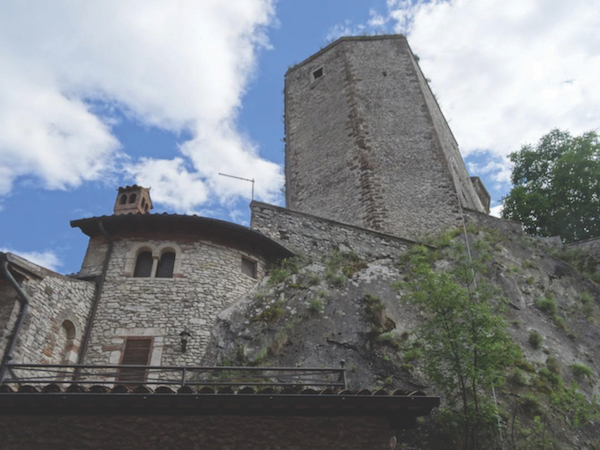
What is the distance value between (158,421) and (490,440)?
5.63 m

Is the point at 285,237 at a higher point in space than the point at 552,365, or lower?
higher

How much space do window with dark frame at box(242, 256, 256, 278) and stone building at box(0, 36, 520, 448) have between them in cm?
3

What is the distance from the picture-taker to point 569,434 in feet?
30.9

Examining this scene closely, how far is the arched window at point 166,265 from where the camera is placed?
12320 mm

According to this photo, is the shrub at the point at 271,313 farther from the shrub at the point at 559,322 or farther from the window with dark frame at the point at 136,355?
the shrub at the point at 559,322

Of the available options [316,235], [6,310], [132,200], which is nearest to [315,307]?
[316,235]

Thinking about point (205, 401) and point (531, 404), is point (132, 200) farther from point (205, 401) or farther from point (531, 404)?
point (531, 404)

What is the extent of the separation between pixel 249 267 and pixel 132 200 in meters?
5.67

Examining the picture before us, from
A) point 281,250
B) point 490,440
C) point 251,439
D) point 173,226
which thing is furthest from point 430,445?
point 173,226

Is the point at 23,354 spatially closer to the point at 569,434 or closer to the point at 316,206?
the point at 569,434

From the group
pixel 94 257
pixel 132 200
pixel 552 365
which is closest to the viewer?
pixel 552 365

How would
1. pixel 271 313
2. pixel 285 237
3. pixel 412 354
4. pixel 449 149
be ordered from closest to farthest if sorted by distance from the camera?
pixel 412 354
pixel 271 313
pixel 285 237
pixel 449 149

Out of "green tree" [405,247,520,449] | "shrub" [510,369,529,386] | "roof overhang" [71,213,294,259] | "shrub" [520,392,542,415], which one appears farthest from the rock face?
"roof overhang" [71,213,294,259]

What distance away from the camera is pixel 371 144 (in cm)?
1991
